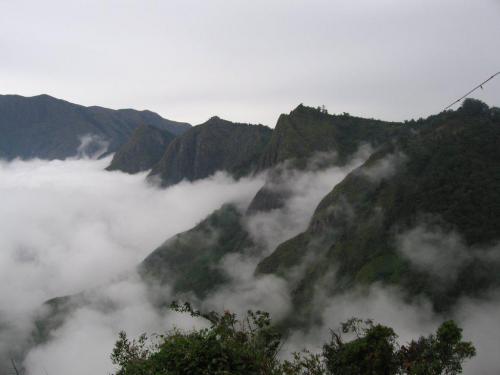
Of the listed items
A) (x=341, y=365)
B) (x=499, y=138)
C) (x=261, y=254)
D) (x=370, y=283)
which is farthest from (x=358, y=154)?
(x=341, y=365)

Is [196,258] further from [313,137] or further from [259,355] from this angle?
[259,355]

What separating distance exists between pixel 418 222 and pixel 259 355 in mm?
89698

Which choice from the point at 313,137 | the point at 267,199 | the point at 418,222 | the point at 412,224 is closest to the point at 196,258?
the point at 267,199

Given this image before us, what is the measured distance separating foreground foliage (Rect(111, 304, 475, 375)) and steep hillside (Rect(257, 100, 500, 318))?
57839 millimetres

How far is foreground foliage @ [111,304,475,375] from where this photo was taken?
2184cm

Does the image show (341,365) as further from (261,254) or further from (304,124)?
(304,124)

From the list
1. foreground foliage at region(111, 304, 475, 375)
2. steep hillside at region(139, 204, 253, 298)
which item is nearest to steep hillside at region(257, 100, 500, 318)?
steep hillside at region(139, 204, 253, 298)

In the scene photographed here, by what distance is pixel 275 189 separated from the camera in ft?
600

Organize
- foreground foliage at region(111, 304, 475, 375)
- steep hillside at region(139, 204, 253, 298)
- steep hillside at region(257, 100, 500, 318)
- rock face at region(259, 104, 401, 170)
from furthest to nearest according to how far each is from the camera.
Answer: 1. rock face at region(259, 104, 401, 170)
2. steep hillside at region(139, 204, 253, 298)
3. steep hillside at region(257, 100, 500, 318)
4. foreground foliage at region(111, 304, 475, 375)

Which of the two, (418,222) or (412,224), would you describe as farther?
(412,224)

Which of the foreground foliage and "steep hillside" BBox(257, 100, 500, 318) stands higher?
the foreground foliage

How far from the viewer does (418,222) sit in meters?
103

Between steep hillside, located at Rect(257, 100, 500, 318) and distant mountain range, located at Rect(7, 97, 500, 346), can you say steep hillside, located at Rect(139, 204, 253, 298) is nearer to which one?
distant mountain range, located at Rect(7, 97, 500, 346)

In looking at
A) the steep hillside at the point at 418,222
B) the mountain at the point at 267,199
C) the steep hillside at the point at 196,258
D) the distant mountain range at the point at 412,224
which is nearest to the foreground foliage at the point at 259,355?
the distant mountain range at the point at 412,224
